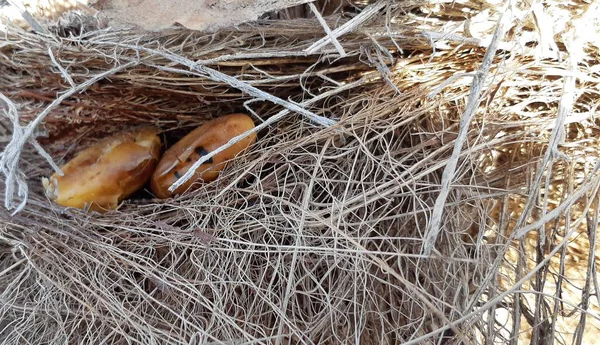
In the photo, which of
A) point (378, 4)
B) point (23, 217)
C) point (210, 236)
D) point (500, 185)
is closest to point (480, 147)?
point (500, 185)

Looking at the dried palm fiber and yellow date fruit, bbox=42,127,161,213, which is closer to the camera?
the dried palm fiber

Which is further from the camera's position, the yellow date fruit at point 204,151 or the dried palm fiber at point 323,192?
the yellow date fruit at point 204,151

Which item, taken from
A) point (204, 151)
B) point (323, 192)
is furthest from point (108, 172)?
point (323, 192)

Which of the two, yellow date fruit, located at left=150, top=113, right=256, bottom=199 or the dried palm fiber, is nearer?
the dried palm fiber

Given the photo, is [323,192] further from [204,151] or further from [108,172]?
[108,172]
